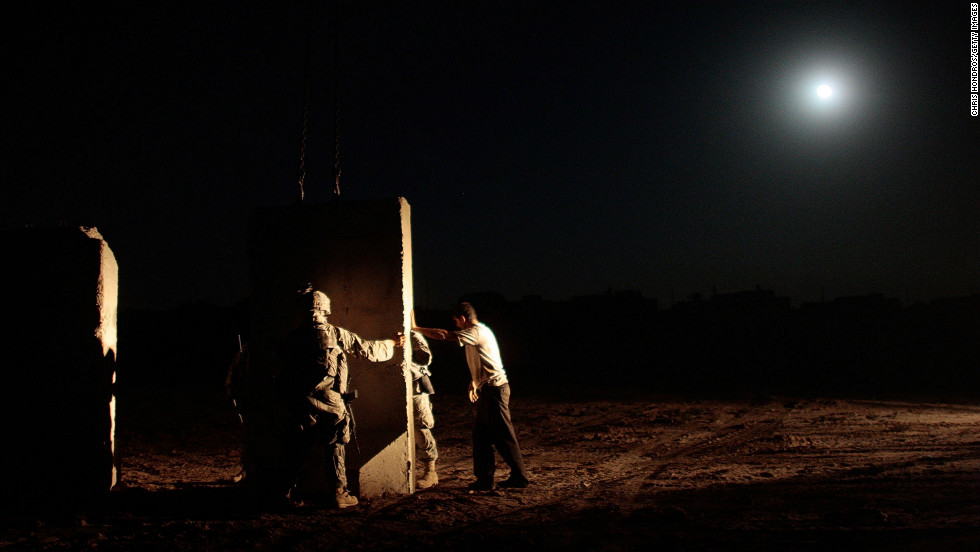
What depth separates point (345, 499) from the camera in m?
5.76

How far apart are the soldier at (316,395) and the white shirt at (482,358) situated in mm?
1272

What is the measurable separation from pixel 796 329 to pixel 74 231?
2740 cm

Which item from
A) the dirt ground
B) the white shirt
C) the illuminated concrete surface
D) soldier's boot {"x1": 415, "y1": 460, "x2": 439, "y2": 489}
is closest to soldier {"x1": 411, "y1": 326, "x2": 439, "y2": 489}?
soldier's boot {"x1": 415, "y1": 460, "x2": 439, "y2": 489}

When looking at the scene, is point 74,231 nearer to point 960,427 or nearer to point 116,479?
point 116,479

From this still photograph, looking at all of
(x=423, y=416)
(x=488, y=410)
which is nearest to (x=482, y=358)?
(x=488, y=410)

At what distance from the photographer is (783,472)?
7.00 metres

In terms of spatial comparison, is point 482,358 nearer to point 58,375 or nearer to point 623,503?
point 623,503

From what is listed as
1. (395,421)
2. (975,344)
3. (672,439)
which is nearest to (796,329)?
(975,344)

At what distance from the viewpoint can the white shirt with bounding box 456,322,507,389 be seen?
645 centimetres

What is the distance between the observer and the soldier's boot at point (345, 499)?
569 cm

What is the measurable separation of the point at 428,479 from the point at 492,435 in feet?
3.26

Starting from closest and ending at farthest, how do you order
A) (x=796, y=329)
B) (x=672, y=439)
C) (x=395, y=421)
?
(x=395, y=421)
(x=672, y=439)
(x=796, y=329)

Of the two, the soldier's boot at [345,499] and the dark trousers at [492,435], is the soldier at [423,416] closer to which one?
the dark trousers at [492,435]

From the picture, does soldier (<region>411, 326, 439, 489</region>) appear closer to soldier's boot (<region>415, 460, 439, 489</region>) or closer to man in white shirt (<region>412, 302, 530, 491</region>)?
soldier's boot (<region>415, 460, 439, 489</region>)
